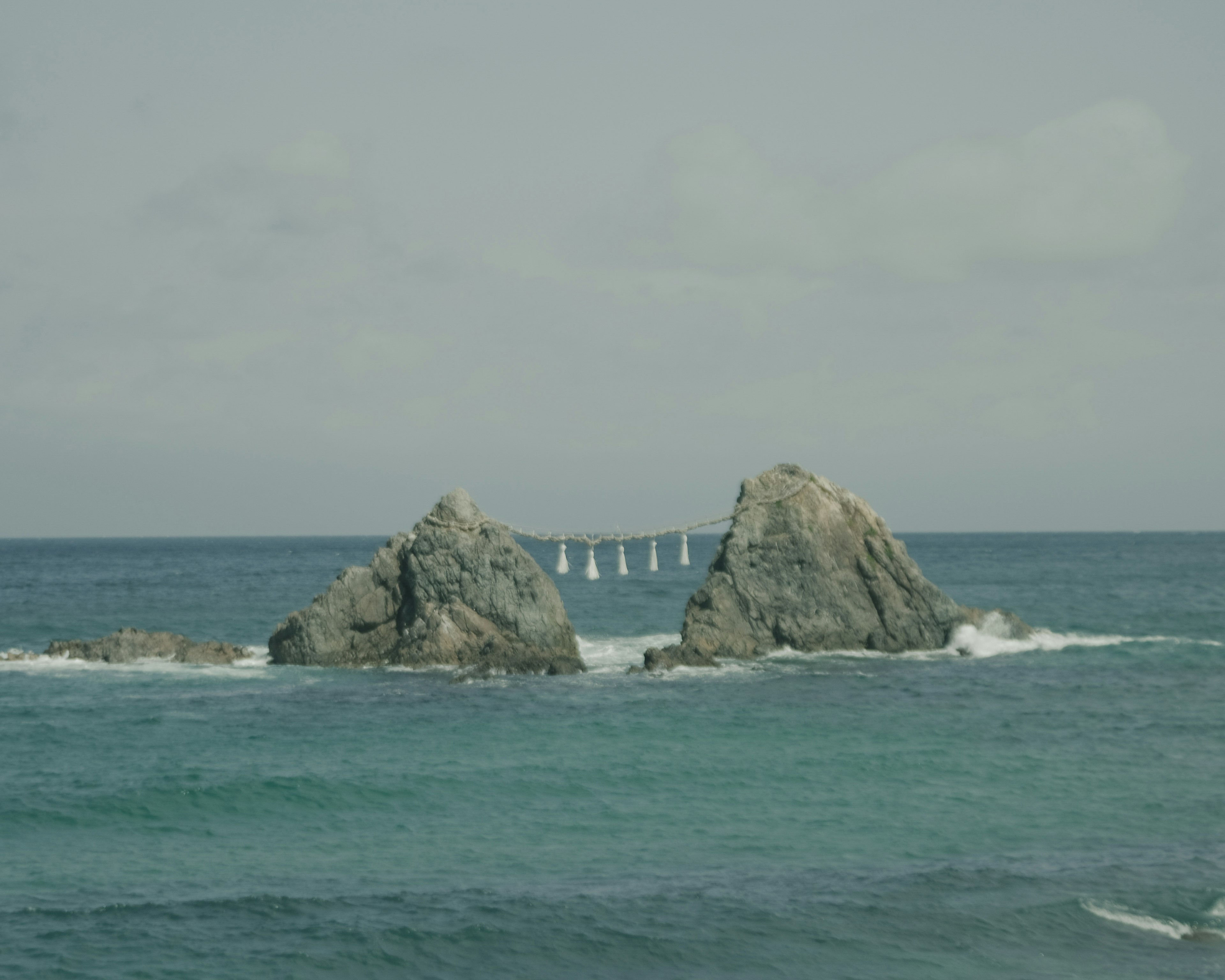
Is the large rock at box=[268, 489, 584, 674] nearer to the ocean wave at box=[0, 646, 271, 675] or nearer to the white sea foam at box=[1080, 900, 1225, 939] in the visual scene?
the ocean wave at box=[0, 646, 271, 675]

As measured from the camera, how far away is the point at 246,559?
170 m

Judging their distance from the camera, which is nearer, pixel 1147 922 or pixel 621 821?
pixel 1147 922

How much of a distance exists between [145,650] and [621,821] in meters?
28.6

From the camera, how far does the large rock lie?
41.6 m

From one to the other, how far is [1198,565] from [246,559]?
127765 millimetres

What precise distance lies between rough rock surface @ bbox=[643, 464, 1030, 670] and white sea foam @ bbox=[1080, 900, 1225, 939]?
25632mm

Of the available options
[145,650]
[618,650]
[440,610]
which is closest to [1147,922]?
[440,610]

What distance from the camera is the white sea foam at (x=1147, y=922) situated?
647 inches

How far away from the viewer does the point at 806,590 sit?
44562 mm

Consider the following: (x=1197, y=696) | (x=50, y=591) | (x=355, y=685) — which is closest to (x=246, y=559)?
(x=50, y=591)

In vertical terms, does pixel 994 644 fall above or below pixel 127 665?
below

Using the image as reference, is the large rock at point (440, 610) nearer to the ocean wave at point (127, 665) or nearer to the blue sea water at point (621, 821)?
the ocean wave at point (127, 665)

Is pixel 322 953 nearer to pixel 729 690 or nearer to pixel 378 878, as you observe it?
pixel 378 878

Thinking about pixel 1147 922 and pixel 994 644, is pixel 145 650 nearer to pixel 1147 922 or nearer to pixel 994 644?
pixel 994 644
